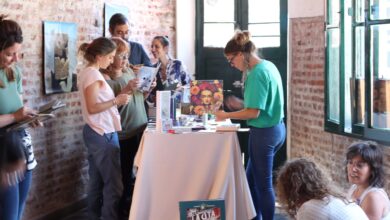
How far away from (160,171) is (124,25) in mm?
1702

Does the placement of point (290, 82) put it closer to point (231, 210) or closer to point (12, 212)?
point (231, 210)

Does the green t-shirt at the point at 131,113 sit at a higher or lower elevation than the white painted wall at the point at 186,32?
lower

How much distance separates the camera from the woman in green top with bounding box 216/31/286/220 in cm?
504

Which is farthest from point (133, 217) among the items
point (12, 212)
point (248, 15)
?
point (248, 15)

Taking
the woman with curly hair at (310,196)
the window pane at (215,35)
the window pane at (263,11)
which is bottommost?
the woman with curly hair at (310,196)

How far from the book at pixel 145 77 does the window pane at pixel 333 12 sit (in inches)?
82.4

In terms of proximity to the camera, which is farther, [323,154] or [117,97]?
[323,154]

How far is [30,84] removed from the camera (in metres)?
5.43

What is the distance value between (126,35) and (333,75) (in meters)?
2.20

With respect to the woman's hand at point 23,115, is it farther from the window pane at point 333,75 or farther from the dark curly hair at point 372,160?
the window pane at point 333,75

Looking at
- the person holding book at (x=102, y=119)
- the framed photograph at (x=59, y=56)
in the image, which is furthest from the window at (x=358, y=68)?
the framed photograph at (x=59, y=56)

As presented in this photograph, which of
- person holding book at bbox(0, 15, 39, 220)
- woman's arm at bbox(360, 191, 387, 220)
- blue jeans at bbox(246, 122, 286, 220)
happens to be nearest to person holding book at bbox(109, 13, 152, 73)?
blue jeans at bbox(246, 122, 286, 220)

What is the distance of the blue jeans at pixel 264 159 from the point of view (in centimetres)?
516

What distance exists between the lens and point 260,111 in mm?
5090
